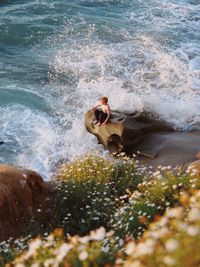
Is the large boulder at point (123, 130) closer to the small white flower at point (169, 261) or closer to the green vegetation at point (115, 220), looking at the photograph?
the green vegetation at point (115, 220)

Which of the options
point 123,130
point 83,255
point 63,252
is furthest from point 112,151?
point 83,255

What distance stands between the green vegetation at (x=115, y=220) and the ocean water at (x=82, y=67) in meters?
2.87

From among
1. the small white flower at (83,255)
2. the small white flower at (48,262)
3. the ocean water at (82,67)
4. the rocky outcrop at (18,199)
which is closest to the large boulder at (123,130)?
the ocean water at (82,67)

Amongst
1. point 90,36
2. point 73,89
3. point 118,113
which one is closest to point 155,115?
point 118,113

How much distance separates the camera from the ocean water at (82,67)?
12.2 meters

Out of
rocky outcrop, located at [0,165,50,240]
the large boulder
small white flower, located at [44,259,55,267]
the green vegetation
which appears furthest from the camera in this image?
the large boulder

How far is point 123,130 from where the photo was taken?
10.5 metres

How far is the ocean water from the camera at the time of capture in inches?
479

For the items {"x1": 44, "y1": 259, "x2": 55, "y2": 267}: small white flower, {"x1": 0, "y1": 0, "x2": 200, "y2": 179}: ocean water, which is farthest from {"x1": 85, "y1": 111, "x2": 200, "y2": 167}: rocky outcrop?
{"x1": 44, "y1": 259, "x2": 55, "y2": 267}: small white flower

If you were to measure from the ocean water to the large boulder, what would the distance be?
1.49ft

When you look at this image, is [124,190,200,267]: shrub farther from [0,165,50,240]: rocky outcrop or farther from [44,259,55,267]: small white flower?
[0,165,50,240]: rocky outcrop

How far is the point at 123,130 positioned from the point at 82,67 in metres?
5.97

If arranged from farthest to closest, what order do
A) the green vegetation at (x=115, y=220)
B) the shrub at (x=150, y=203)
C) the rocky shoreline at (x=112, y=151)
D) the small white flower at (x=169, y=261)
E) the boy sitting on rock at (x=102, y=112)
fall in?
the boy sitting on rock at (x=102, y=112)
the rocky shoreline at (x=112, y=151)
the shrub at (x=150, y=203)
the green vegetation at (x=115, y=220)
the small white flower at (x=169, y=261)

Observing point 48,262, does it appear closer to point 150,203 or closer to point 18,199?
point 150,203
